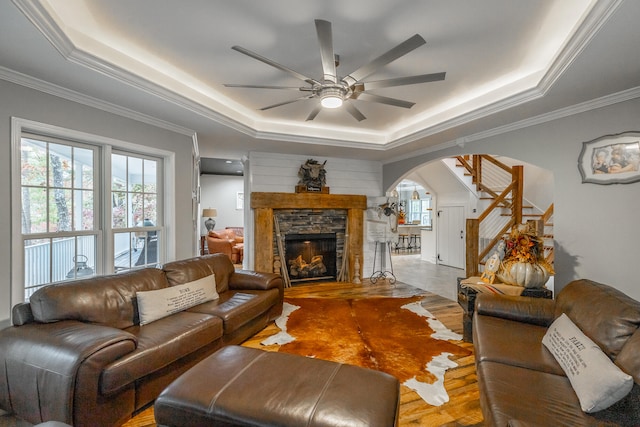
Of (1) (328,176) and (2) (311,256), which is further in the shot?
(2) (311,256)

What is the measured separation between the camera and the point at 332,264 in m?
6.02

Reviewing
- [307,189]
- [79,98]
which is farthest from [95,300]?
[307,189]

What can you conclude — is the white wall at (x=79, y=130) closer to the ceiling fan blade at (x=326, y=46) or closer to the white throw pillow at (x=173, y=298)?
the white throw pillow at (x=173, y=298)

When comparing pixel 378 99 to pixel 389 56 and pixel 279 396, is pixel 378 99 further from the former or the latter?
pixel 279 396

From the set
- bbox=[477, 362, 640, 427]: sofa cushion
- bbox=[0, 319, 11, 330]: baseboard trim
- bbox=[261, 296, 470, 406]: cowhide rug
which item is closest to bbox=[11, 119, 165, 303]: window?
bbox=[0, 319, 11, 330]: baseboard trim

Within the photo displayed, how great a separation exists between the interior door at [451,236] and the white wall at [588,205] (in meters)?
3.92

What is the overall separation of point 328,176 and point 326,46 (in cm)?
398

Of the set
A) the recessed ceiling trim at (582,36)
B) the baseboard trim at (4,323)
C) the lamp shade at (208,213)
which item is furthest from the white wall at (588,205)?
the lamp shade at (208,213)

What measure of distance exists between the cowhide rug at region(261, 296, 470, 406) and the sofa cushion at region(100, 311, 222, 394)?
2.73ft

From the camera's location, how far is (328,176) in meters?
5.80

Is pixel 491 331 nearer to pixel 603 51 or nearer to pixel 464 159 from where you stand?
pixel 603 51

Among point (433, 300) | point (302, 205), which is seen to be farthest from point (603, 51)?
point (302, 205)

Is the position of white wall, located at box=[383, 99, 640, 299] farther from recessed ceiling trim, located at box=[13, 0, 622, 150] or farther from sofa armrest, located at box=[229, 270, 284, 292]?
sofa armrest, located at box=[229, 270, 284, 292]

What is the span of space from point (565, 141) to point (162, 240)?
4.74 metres
